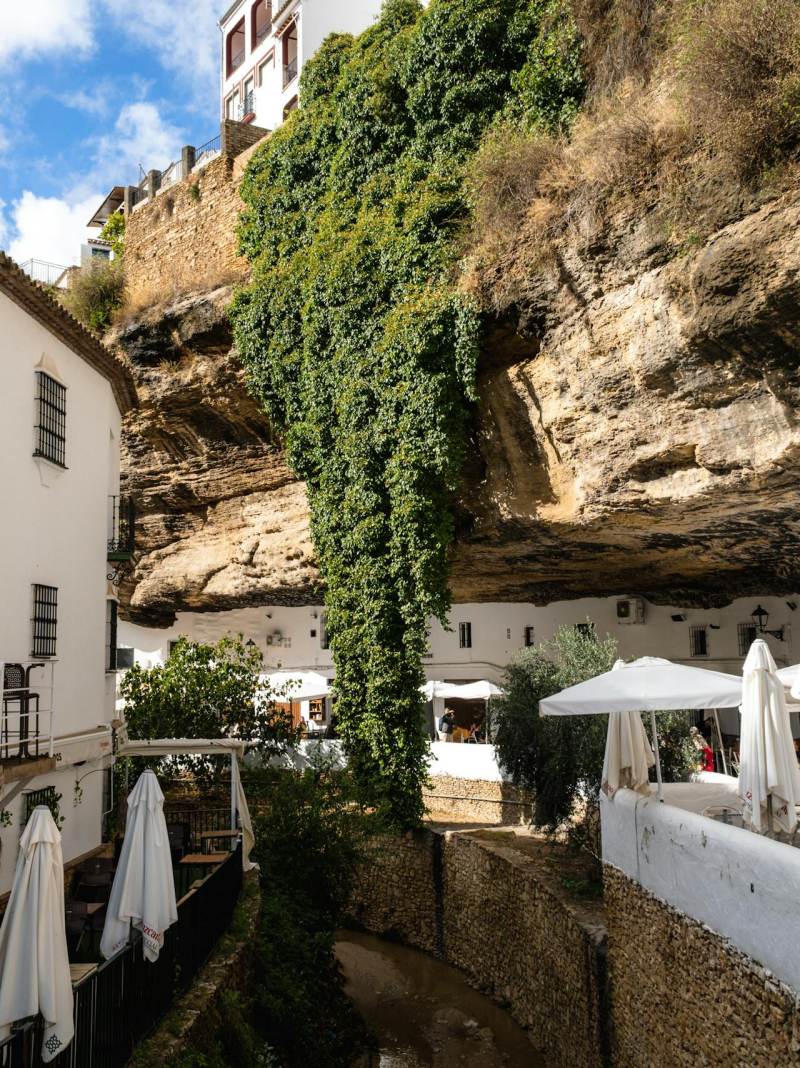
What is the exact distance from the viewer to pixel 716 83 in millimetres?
11047

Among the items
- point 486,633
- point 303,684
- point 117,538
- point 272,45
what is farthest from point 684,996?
point 272,45

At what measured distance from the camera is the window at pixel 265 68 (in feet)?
112

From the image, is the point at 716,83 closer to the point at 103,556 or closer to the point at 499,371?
the point at 499,371

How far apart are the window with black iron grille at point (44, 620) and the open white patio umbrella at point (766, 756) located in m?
9.06

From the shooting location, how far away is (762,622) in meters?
21.9

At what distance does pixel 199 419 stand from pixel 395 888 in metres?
11.9

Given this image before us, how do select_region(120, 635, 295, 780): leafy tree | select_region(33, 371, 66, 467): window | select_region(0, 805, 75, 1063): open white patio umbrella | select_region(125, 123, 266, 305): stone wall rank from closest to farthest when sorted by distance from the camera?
select_region(0, 805, 75, 1063): open white patio umbrella < select_region(33, 371, 66, 467): window < select_region(120, 635, 295, 780): leafy tree < select_region(125, 123, 266, 305): stone wall

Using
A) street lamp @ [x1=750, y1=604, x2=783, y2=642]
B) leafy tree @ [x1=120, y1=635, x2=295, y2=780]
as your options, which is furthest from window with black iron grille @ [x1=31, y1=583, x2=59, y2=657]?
street lamp @ [x1=750, y1=604, x2=783, y2=642]

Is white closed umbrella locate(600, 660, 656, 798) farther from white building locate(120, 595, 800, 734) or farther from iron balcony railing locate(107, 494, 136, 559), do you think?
white building locate(120, 595, 800, 734)

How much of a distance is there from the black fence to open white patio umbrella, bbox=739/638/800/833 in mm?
5599

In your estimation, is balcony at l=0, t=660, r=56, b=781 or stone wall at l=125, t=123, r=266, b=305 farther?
stone wall at l=125, t=123, r=266, b=305

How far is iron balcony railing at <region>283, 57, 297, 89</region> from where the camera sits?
31.2 m

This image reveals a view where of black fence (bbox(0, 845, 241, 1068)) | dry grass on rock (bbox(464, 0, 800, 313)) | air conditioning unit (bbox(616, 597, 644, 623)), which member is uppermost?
dry grass on rock (bbox(464, 0, 800, 313))

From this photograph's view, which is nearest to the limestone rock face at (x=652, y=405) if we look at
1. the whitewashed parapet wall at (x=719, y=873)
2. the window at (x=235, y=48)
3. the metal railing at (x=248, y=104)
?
the whitewashed parapet wall at (x=719, y=873)
